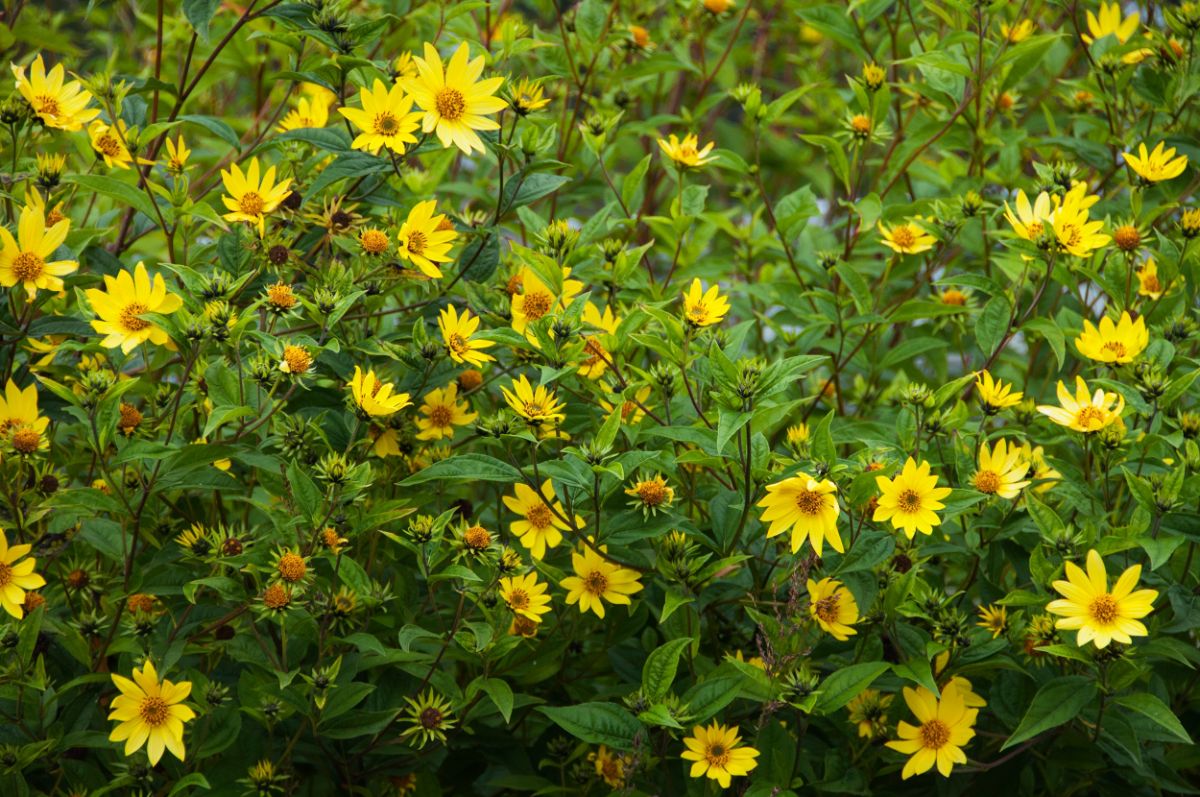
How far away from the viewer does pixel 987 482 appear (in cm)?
160

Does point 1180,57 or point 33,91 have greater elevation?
point 1180,57

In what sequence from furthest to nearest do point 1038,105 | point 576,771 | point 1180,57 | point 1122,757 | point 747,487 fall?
point 1038,105 → point 1180,57 → point 576,771 → point 1122,757 → point 747,487

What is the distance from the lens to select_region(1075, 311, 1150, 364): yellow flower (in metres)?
1.67

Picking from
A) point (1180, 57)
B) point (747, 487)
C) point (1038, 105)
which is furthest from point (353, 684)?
point (1038, 105)

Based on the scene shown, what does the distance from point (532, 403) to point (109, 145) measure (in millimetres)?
692

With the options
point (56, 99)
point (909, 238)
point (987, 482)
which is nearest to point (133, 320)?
point (56, 99)

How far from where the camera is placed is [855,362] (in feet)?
7.22

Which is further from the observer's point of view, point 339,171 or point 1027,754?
point 1027,754

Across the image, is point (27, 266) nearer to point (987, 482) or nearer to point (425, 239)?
point (425, 239)

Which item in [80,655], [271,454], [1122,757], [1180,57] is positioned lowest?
[80,655]

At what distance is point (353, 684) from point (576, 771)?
365 millimetres

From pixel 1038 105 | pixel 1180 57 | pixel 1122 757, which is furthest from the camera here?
pixel 1038 105

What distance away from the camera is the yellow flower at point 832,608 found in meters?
1.55

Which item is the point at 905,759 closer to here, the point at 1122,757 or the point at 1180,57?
the point at 1122,757
